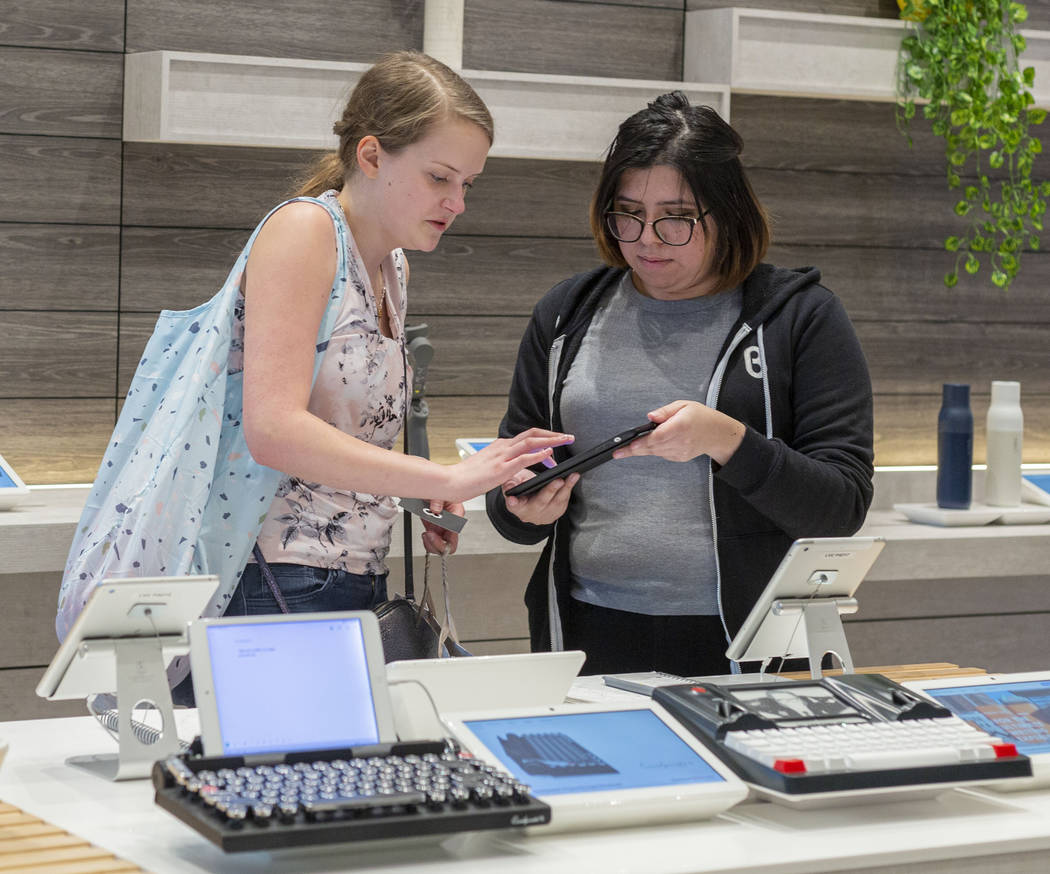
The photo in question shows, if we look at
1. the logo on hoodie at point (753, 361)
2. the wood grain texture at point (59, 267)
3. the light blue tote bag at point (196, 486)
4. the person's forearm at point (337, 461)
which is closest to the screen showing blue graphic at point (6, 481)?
the wood grain texture at point (59, 267)

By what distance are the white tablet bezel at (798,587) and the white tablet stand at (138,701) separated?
69cm

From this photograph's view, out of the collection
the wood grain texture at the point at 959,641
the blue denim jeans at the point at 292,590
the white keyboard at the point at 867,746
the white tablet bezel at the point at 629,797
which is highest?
the blue denim jeans at the point at 292,590

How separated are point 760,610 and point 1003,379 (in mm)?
2532

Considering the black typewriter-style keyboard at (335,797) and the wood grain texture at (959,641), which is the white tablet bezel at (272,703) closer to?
the black typewriter-style keyboard at (335,797)

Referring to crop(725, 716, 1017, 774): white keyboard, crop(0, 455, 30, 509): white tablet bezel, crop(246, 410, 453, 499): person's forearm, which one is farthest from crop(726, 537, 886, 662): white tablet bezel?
crop(0, 455, 30, 509): white tablet bezel

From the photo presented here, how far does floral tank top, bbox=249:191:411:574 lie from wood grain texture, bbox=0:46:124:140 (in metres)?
1.47

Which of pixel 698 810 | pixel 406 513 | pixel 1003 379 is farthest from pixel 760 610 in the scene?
pixel 1003 379

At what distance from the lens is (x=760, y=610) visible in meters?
1.82

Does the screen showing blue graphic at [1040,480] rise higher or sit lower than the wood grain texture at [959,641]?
higher

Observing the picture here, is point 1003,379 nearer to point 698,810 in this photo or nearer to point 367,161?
point 367,161

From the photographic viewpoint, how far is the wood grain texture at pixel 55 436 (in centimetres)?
323

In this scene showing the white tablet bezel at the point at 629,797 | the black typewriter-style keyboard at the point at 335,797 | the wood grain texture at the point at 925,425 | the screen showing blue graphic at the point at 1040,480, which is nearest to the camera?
the black typewriter-style keyboard at the point at 335,797

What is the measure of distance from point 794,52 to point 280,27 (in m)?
1.16

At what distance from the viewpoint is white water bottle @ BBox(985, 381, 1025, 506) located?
3.50 meters
